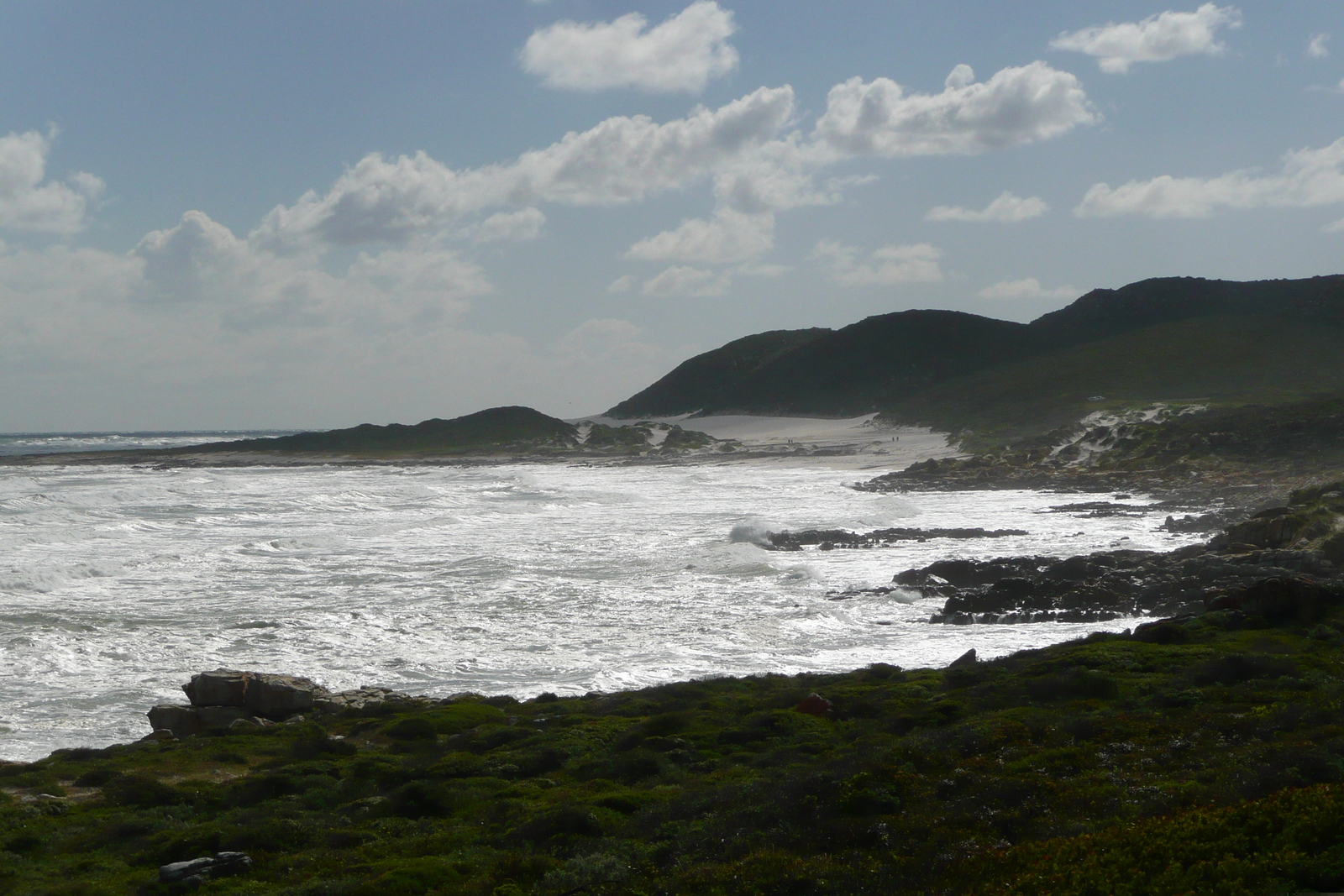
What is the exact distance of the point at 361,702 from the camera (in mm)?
18641

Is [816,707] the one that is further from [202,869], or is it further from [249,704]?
Answer: [249,704]

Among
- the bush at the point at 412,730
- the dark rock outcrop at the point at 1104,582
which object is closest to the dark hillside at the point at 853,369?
the dark rock outcrop at the point at 1104,582

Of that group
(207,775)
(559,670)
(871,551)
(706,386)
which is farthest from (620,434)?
(207,775)

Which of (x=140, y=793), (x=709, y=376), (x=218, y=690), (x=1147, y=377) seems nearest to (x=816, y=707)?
(x=140, y=793)

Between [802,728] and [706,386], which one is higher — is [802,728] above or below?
below

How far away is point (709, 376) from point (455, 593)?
149m

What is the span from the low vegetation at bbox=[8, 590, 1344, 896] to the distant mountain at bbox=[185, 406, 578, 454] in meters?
100

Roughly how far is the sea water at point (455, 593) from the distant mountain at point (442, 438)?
6150cm

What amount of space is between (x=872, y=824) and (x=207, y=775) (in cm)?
988

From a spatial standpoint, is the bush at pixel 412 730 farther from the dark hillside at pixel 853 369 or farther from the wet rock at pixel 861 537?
the dark hillside at pixel 853 369

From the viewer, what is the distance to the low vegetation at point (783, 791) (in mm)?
8289

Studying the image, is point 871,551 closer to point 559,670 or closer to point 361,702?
point 559,670

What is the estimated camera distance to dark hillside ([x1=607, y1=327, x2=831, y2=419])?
170 m

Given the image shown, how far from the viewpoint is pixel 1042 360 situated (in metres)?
138
